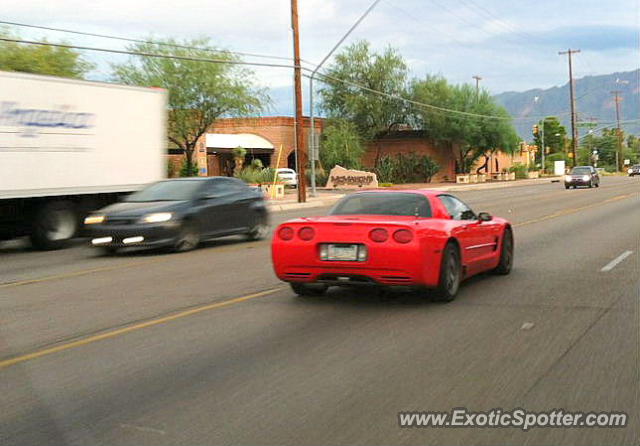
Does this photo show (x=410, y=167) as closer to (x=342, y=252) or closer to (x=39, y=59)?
(x=39, y=59)

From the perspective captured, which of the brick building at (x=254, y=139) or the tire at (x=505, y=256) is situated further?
the brick building at (x=254, y=139)

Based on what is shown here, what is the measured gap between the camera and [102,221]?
15172mm

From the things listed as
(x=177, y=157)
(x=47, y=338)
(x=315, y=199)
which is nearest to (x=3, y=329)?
(x=47, y=338)

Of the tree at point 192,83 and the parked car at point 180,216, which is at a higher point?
the tree at point 192,83

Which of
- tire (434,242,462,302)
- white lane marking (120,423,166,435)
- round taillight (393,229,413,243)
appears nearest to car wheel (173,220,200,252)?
tire (434,242,462,302)

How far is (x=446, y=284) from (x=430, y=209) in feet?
3.27

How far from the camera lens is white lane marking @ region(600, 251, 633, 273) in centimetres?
1188

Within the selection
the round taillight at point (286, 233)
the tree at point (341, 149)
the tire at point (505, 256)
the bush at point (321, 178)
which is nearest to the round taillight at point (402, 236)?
the round taillight at point (286, 233)

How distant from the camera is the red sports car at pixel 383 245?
8.50 metres

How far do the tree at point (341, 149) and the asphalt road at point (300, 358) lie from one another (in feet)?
167

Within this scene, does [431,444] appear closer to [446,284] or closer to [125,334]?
[125,334]

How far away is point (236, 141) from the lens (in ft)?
208

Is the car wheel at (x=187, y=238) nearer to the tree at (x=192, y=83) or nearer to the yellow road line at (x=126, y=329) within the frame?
the yellow road line at (x=126, y=329)

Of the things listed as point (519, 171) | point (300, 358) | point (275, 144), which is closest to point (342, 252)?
point (300, 358)
